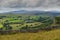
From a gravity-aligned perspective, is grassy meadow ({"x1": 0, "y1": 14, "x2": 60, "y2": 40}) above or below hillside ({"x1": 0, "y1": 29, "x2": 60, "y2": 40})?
above

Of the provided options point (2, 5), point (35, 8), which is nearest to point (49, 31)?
point (35, 8)

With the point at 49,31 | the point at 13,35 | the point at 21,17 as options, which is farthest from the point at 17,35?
the point at 49,31

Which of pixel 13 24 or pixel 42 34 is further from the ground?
pixel 13 24

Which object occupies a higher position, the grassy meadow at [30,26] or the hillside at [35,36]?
the grassy meadow at [30,26]

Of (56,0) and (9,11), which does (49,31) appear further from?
(9,11)

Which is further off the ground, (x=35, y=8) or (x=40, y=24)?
(x=35, y=8)

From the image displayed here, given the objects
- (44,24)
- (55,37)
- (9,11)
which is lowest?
(55,37)

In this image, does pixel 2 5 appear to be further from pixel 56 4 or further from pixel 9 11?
pixel 56 4

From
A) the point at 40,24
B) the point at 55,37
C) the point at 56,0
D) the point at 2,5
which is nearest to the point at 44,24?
the point at 40,24

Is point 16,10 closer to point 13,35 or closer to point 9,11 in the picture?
point 9,11
